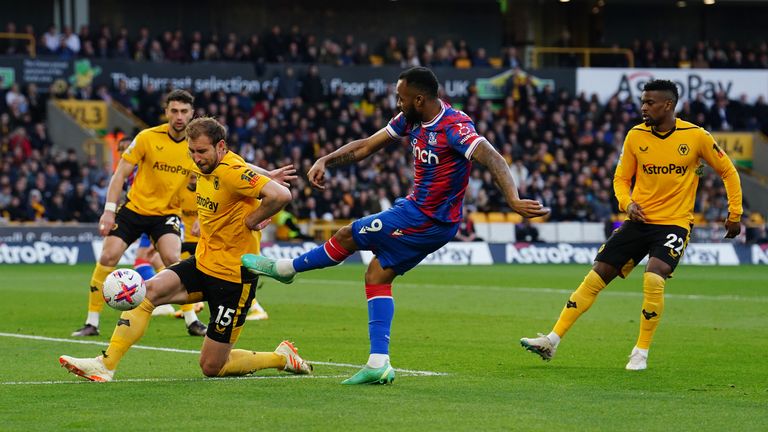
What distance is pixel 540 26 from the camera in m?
51.7

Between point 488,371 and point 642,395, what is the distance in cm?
184

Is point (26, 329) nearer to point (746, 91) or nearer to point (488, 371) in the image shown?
point (488, 371)

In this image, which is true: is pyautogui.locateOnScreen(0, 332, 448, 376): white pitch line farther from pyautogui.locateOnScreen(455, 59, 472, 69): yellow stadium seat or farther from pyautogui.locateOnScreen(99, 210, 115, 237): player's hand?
pyautogui.locateOnScreen(455, 59, 472, 69): yellow stadium seat

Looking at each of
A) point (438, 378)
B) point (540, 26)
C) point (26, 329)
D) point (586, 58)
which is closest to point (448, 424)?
point (438, 378)

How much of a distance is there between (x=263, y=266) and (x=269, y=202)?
47 cm

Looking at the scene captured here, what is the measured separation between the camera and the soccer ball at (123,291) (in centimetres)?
939

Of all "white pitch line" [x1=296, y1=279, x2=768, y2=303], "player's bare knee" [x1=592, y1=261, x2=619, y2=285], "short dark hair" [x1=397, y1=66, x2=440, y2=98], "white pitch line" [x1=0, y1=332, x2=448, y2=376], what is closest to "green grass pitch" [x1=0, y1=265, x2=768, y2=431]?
"white pitch line" [x1=0, y1=332, x2=448, y2=376]

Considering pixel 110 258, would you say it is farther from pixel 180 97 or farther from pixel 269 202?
pixel 269 202

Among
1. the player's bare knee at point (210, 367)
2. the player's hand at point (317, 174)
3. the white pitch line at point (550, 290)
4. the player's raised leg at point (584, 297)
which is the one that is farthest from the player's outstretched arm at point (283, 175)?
the white pitch line at point (550, 290)

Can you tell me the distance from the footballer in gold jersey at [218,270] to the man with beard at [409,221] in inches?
12.6

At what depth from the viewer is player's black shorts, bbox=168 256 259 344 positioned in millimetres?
9828

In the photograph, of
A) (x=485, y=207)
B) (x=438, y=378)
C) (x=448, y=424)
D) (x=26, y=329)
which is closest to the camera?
(x=448, y=424)

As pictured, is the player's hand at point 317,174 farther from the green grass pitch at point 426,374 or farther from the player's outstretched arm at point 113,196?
the player's outstretched arm at point 113,196

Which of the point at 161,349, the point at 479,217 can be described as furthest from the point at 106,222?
the point at 479,217
